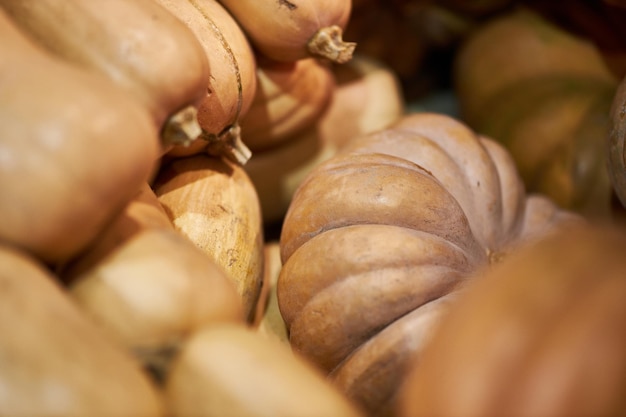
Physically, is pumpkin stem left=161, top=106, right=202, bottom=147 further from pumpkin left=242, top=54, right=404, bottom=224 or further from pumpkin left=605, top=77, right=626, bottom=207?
pumpkin left=605, top=77, right=626, bottom=207

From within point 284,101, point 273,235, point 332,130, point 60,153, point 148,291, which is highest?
point 60,153

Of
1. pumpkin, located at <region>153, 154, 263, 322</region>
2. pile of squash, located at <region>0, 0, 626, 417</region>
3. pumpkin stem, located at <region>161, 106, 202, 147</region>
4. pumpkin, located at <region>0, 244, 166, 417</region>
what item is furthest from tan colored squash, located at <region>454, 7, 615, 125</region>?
pumpkin, located at <region>0, 244, 166, 417</region>

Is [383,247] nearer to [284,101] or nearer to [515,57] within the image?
[284,101]

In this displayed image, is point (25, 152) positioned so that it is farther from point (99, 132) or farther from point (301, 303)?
point (301, 303)

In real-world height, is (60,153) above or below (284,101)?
above

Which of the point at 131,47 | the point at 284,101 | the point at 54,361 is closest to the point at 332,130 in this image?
the point at 284,101

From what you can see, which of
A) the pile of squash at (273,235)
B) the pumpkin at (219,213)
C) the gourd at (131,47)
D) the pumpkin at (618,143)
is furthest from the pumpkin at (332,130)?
the gourd at (131,47)

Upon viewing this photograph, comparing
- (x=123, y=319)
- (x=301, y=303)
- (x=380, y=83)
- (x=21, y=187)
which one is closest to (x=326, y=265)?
(x=301, y=303)
